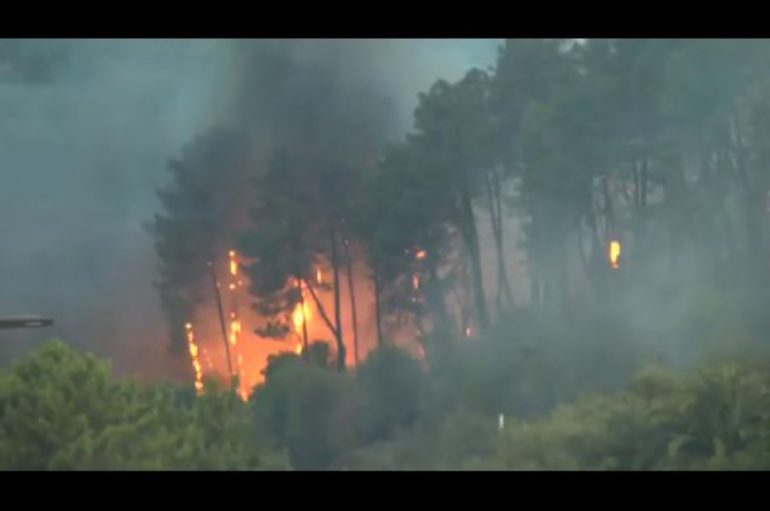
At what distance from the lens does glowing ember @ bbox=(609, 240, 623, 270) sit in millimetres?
10750

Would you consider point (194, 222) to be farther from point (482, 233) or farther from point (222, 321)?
point (482, 233)

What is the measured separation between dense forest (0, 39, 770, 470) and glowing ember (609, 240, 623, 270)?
0.05 m

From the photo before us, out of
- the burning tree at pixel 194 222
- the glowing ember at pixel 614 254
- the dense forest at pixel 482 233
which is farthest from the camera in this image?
the burning tree at pixel 194 222

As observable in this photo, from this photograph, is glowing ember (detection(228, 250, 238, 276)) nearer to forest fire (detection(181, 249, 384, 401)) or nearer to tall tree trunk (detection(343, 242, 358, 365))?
forest fire (detection(181, 249, 384, 401))

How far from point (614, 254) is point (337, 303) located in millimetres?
3182

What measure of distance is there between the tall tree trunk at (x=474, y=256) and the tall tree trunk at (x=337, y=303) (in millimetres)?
1453

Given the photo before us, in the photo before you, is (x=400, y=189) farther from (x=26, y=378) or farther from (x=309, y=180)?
(x=26, y=378)

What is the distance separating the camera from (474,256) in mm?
10633

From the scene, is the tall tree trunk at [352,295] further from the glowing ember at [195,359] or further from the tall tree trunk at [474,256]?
the glowing ember at [195,359]

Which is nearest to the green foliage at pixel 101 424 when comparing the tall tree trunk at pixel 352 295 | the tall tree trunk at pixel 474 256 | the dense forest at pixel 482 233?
the dense forest at pixel 482 233

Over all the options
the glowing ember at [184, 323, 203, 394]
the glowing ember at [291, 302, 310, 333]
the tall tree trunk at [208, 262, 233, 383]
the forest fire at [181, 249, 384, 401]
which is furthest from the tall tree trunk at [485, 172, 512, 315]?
the glowing ember at [184, 323, 203, 394]

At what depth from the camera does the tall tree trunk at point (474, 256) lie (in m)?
10.6

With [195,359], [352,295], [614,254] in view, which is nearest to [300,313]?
[352,295]
